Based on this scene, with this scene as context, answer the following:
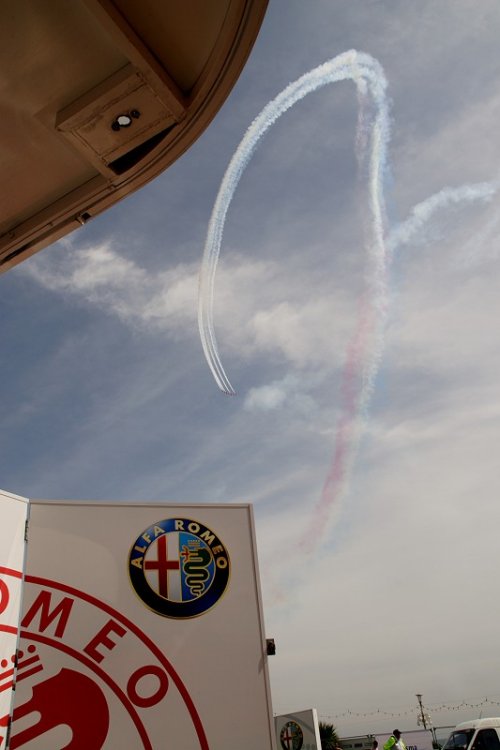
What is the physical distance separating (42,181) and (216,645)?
406cm

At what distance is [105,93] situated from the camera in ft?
6.94

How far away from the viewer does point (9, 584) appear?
4.71 meters

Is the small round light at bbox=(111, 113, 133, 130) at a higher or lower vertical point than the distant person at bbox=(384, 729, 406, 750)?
higher

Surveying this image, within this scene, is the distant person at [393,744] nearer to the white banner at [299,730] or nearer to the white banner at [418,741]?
the white banner at [299,730]

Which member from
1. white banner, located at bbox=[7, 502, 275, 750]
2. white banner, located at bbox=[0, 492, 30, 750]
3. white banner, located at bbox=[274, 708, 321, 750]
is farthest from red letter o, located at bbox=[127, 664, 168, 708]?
white banner, located at bbox=[274, 708, 321, 750]

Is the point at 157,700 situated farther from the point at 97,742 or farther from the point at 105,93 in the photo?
the point at 105,93

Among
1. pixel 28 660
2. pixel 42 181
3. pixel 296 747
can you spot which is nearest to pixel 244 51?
pixel 42 181

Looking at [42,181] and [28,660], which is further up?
[42,181]

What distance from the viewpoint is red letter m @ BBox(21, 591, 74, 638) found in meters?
4.73

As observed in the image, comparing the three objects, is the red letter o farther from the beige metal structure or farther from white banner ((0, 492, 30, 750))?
the beige metal structure

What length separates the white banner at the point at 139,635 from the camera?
4586 mm

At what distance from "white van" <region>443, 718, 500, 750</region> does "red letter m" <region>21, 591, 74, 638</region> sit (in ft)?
39.6

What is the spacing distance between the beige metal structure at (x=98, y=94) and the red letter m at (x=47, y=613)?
131 inches

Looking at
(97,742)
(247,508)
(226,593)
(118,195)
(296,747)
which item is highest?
(118,195)
